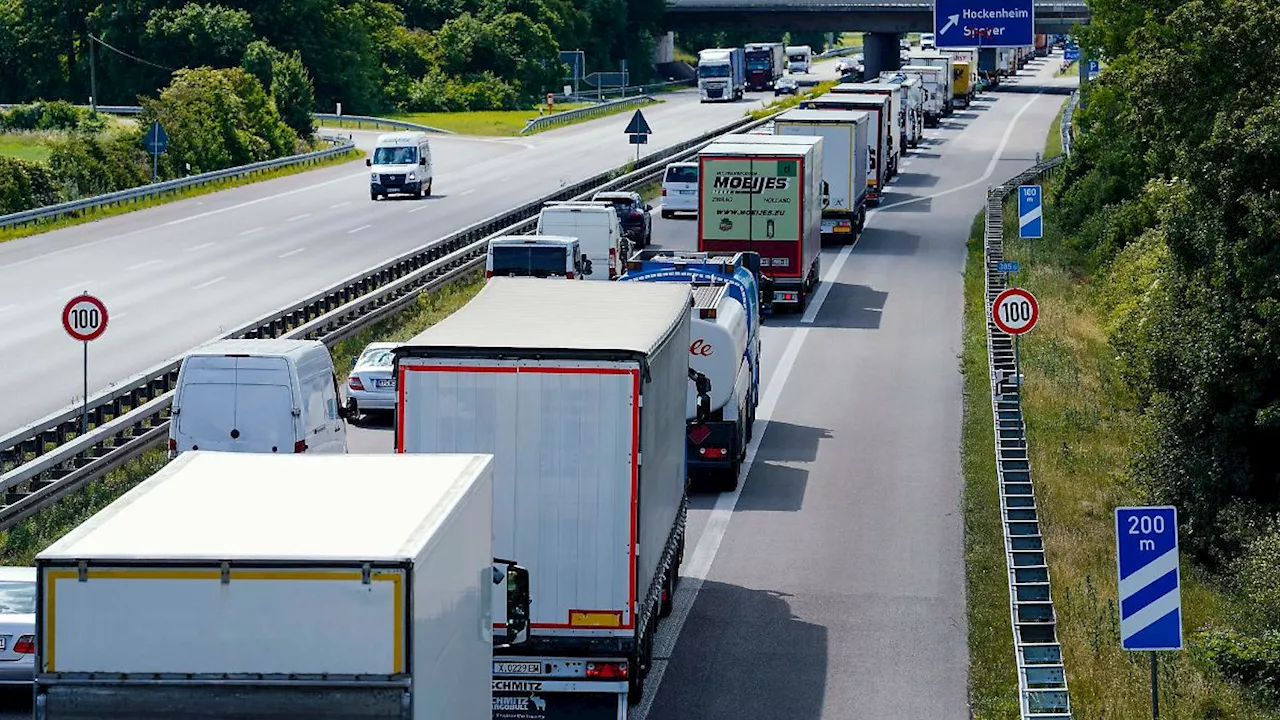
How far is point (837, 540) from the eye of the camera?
77.8ft

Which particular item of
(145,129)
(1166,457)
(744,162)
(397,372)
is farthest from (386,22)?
(397,372)

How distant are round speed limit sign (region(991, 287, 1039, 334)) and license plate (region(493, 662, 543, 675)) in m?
13.7

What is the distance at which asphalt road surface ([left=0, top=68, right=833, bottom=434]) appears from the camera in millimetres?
34719

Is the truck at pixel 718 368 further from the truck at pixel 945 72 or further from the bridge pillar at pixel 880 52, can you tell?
the bridge pillar at pixel 880 52

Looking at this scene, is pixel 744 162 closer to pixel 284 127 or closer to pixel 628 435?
pixel 628 435

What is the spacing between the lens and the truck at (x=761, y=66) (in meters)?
131

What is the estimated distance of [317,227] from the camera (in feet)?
185

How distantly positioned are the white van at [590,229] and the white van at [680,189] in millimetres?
17259

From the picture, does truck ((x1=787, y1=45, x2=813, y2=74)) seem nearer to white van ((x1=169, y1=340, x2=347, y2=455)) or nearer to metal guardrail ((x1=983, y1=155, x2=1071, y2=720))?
metal guardrail ((x1=983, y1=155, x2=1071, y2=720))

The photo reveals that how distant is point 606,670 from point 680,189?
1784 inches

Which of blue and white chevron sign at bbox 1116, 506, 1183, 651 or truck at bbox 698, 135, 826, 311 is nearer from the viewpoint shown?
blue and white chevron sign at bbox 1116, 506, 1183, 651

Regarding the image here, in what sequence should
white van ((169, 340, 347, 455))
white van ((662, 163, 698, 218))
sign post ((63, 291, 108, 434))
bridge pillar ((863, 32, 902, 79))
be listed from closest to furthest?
white van ((169, 340, 347, 455))
sign post ((63, 291, 108, 434))
white van ((662, 163, 698, 218))
bridge pillar ((863, 32, 902, 79))

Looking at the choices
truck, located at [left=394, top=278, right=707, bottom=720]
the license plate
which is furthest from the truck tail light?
the license plate

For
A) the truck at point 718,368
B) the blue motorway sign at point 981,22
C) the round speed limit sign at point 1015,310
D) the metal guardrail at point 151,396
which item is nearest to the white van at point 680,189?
the blue motorway sign at point 981,22
